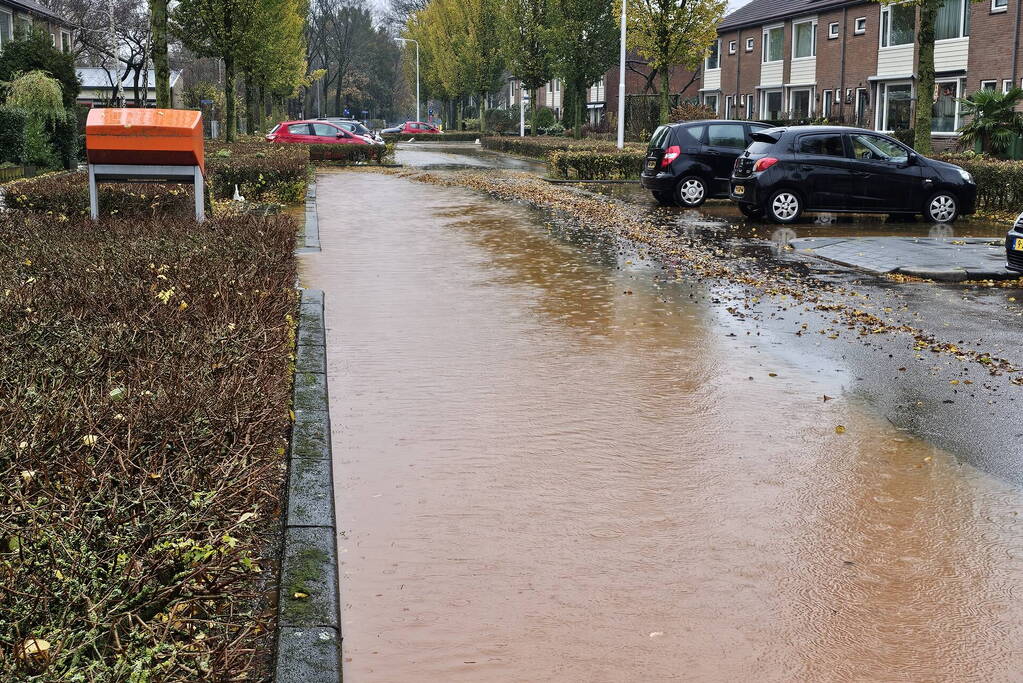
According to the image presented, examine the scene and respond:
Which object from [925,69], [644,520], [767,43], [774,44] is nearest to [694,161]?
[925,69]

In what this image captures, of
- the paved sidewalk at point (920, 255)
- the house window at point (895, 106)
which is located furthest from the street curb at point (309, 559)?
the house window at point (895, 106)

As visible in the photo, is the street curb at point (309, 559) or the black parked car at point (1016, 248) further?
the black parked car at point (1016, 248)

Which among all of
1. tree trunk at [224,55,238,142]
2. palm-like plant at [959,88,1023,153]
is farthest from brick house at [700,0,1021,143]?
tree trunk at [224,55,238,142]

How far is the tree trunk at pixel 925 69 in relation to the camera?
73.3 feet

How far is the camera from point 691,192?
22000mm

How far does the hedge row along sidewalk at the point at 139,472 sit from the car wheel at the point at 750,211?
509 inches

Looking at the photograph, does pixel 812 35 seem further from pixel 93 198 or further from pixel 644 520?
pixel 644 520

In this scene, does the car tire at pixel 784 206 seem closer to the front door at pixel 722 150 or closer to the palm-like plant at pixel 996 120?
the front door at pixel 722 150

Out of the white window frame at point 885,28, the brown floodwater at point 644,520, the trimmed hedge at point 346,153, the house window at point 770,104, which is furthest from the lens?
the house window at point 770,104

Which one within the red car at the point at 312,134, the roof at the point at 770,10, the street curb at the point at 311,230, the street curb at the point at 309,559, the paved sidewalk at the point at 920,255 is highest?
the roof at the point at 770,10

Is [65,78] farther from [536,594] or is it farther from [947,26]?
[536,594]

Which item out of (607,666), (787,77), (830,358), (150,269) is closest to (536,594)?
(607,666)

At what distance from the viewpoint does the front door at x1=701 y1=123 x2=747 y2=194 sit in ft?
72.0

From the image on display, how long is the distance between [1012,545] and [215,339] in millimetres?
3618
